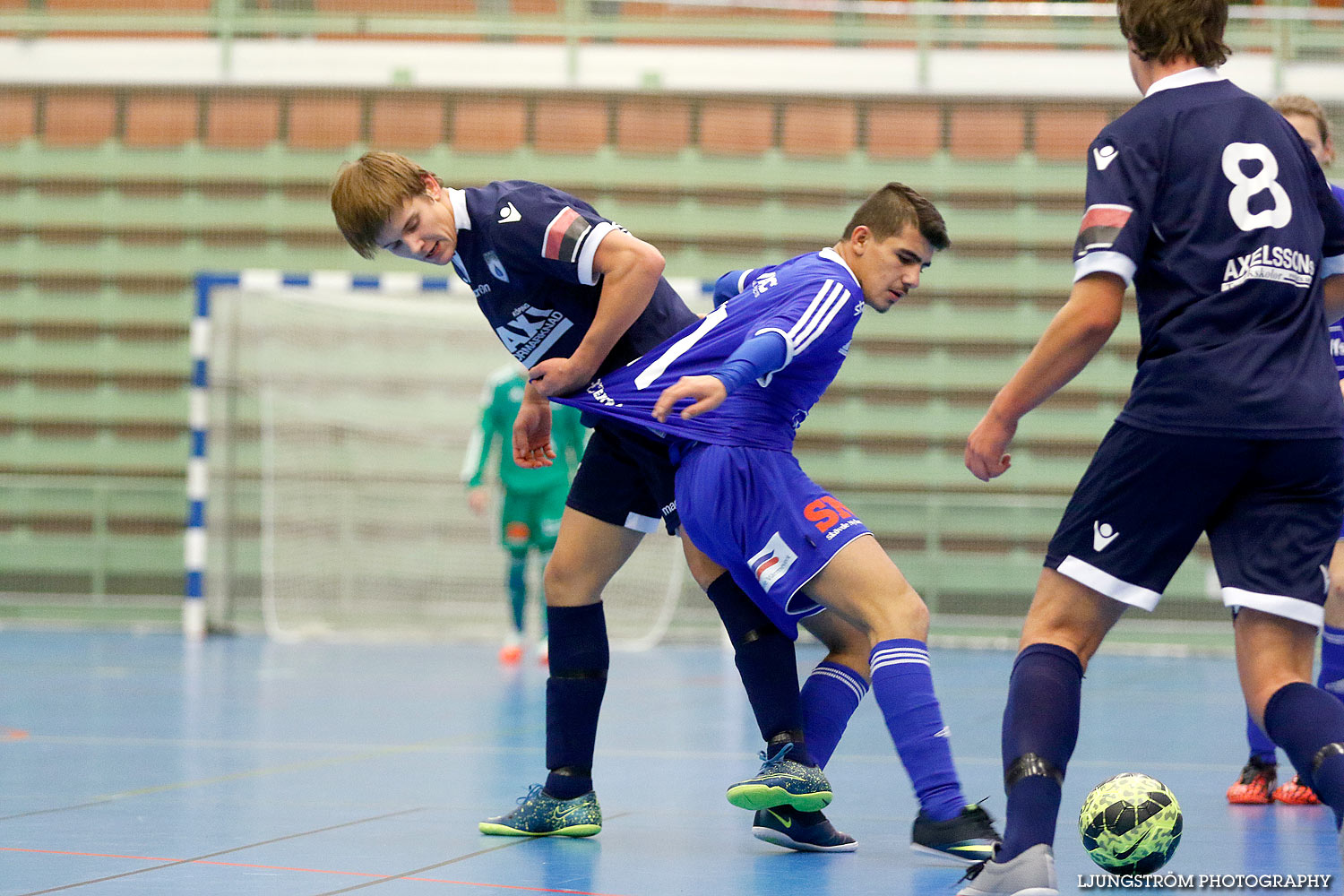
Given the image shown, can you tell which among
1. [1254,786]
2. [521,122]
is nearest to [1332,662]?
[1254,786]

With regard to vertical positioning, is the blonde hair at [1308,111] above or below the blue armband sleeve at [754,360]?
above

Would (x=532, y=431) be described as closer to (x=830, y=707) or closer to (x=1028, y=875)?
(x=830, y=707)

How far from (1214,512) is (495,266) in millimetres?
1760

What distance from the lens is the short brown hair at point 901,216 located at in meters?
3.40

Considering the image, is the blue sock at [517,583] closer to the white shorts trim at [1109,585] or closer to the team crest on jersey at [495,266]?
the team crest on jersey at [495,266]

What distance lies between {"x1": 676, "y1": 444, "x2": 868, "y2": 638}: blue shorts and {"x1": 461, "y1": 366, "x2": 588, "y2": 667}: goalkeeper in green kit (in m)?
5.50

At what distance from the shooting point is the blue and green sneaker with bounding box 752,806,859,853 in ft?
11.3

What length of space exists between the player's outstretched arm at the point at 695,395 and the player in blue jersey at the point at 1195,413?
621 mm

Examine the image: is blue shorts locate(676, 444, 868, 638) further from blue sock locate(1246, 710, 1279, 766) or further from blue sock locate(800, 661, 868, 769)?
blue sock locate(1246, 710, 1279, 766)

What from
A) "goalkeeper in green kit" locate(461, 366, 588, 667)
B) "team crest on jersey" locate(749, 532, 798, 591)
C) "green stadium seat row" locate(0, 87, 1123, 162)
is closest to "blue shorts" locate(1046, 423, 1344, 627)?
"team crest on jersey" locate(749, 532, 798, 591)

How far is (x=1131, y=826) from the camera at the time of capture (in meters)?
2.90

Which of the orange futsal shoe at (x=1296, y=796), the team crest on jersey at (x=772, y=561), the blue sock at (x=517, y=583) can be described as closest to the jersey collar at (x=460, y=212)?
the team crest on jersey at (x=772, y=561)

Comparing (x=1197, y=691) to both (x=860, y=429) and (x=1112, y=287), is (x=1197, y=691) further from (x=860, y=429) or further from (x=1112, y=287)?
(x=1112, y=287)

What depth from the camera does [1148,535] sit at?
8.21 ft
